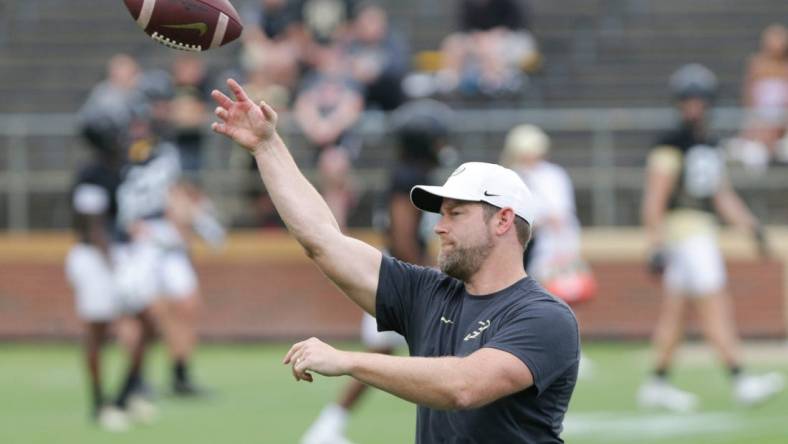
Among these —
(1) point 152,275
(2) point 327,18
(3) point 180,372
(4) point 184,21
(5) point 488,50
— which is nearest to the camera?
(4) point 184,21

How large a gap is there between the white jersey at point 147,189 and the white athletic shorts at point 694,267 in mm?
4000

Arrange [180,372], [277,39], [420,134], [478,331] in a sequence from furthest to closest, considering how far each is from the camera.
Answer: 1. [277,39]
2. [180,372]
3. [420,134]
4. [478,331]

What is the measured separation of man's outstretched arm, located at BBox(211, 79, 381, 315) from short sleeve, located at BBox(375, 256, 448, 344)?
36 millimetres

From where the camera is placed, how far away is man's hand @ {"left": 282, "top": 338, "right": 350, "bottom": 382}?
472 centimetres

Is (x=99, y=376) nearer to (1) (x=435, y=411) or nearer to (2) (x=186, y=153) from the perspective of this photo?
(2) (x=186, y=153)

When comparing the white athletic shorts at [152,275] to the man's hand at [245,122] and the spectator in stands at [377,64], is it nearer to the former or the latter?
the spectator in stands at [377,64]

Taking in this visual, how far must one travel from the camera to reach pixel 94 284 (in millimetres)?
11500

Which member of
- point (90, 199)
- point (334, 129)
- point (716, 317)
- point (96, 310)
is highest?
point (334, 129)

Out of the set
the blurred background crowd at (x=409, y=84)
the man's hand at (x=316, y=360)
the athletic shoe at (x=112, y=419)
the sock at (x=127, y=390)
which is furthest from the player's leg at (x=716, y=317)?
the man's hand at (x=316, y=360)

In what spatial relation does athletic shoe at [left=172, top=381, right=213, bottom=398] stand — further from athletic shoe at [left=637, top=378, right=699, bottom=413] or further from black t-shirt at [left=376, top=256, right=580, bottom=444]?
black t-shirt at [left=376, top=256, right=580, bottom=444]

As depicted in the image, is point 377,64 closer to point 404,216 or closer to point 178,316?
point 178,316

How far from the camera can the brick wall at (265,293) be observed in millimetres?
16172

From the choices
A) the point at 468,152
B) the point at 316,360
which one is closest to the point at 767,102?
the point at 468,152

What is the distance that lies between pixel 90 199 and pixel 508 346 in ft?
22.5
